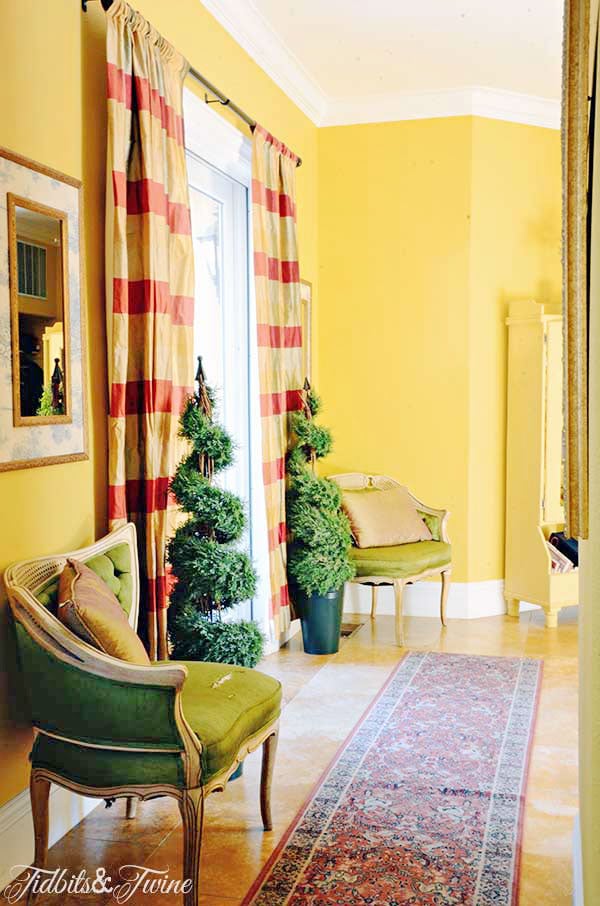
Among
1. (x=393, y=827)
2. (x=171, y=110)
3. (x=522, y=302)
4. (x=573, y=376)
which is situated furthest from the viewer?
(x=522, y=302)

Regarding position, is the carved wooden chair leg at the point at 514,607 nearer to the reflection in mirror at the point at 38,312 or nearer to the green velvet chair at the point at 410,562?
the green velvet chair at the point at 410,562

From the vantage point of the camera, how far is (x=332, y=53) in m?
4.96

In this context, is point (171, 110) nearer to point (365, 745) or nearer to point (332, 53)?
point (332, 53)

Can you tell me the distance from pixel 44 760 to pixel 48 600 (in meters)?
0.42

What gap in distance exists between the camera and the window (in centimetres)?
428

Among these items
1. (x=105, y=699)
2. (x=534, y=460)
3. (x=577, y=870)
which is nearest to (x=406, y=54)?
(x=534, y=460)

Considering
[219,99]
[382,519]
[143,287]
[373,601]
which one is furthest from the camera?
[373,601]

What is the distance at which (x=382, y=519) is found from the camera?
5379mm

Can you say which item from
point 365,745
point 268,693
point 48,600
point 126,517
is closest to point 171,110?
point 126,517

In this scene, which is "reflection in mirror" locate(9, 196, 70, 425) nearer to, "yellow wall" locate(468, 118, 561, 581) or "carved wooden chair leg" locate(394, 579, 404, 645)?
"carved wooden chair leg" locate(394, 579, 404, 645)

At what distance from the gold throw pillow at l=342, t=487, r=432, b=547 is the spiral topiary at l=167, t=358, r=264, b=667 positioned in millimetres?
2119

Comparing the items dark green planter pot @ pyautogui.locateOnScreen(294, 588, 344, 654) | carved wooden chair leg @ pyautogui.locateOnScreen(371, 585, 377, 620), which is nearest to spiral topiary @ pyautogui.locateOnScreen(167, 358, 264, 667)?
dark green planter pot @ pyautogui.locateOnScreen(294, 588, 344, 654)

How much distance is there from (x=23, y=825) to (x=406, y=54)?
13.8 feet

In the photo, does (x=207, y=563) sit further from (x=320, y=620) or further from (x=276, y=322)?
(x=276, y=322)
